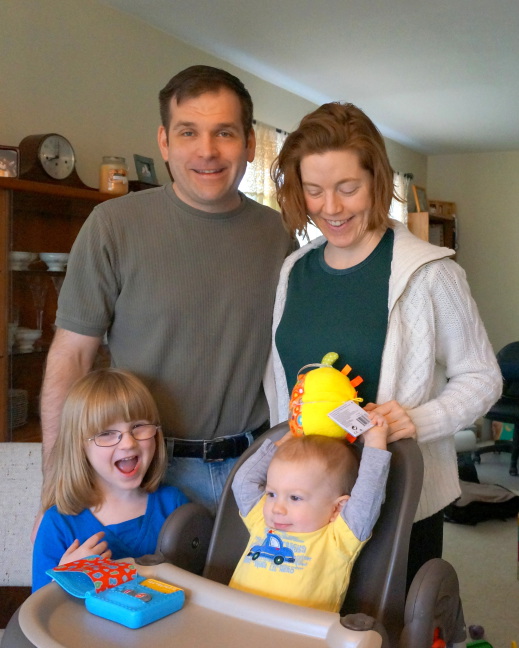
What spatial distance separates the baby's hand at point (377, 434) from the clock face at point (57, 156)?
2696mm

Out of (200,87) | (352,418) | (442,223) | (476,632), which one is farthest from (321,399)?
(442,223)

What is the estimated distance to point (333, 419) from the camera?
55.8 inches

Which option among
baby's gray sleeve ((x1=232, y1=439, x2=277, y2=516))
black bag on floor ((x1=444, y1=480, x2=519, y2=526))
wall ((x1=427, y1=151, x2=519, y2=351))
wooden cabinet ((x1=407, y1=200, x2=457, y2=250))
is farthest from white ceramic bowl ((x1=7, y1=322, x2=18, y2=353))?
wall ((x1=427, y1=151, x2=519, y2=351))

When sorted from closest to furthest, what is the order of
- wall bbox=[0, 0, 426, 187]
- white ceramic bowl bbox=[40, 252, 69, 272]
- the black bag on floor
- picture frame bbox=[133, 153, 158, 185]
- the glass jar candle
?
white ceramic bowl bbox=[40, 252, 69, 272] → wall bbox=[0, 0, 426, 187] → the glass jar candle → picture frame bbox=[133, 153, 158, 185] → the black bag on floor

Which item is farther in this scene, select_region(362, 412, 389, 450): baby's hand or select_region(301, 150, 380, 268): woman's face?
select_region(301, 150, 380, 268): woman's face

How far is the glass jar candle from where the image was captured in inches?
157

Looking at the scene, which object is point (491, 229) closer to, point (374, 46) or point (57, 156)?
point (374, 46)

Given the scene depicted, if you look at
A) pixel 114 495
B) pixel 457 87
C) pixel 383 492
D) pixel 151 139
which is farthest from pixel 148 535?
pixel 457 87

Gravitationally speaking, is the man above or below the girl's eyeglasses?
above

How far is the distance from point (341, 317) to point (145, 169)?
10.4ft

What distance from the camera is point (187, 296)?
1.81m

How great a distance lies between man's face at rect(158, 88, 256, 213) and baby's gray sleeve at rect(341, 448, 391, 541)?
785 millimetres

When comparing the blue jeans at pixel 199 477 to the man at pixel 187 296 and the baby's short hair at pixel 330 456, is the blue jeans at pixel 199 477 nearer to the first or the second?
the man at pixel 187 296

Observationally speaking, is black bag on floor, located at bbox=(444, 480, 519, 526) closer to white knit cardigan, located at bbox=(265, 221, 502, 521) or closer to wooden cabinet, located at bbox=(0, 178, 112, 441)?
wooden cabinet, located at bbox=(0, 178, 112, 441)
